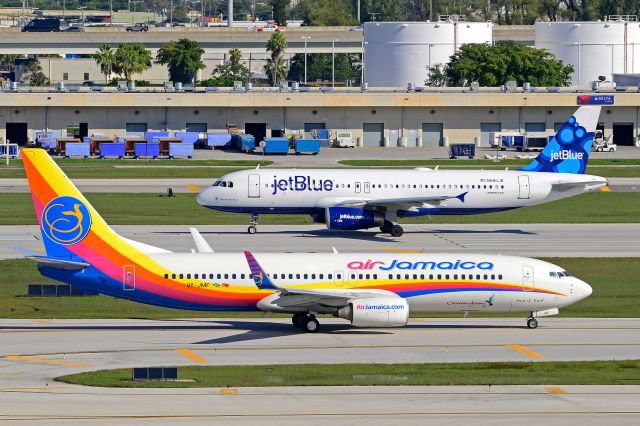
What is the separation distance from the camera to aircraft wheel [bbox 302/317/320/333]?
47750 millimetres

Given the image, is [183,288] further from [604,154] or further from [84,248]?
[604,154]

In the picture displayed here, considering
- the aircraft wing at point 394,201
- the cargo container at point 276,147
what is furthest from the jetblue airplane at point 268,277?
the cargo container at point 276,147

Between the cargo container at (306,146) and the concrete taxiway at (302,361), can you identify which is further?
the cargo container at (306,146)

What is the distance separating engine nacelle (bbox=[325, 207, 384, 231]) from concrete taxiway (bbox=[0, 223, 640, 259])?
0.87 metres

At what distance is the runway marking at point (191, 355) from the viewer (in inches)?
1676

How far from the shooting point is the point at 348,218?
74.8m

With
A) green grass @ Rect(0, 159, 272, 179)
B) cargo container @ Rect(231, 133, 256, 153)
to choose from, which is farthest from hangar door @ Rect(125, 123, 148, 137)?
green grass @ Rect(0, 159, 272, 179)

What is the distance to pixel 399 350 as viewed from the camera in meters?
44.7

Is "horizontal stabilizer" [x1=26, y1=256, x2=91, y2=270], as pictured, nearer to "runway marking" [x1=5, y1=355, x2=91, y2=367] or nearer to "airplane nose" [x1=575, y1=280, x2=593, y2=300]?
"runway marking" [x1=5, y1=355, x2=91, y2=367]

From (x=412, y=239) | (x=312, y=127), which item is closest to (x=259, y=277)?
(x=412, y=239)

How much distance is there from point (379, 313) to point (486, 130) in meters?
109

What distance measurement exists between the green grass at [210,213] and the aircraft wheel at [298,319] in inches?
1420

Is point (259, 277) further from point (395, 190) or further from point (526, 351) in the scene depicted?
point (395, 190)

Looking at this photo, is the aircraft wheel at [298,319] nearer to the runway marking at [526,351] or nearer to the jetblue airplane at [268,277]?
the jetblue airplane at [268,277]
